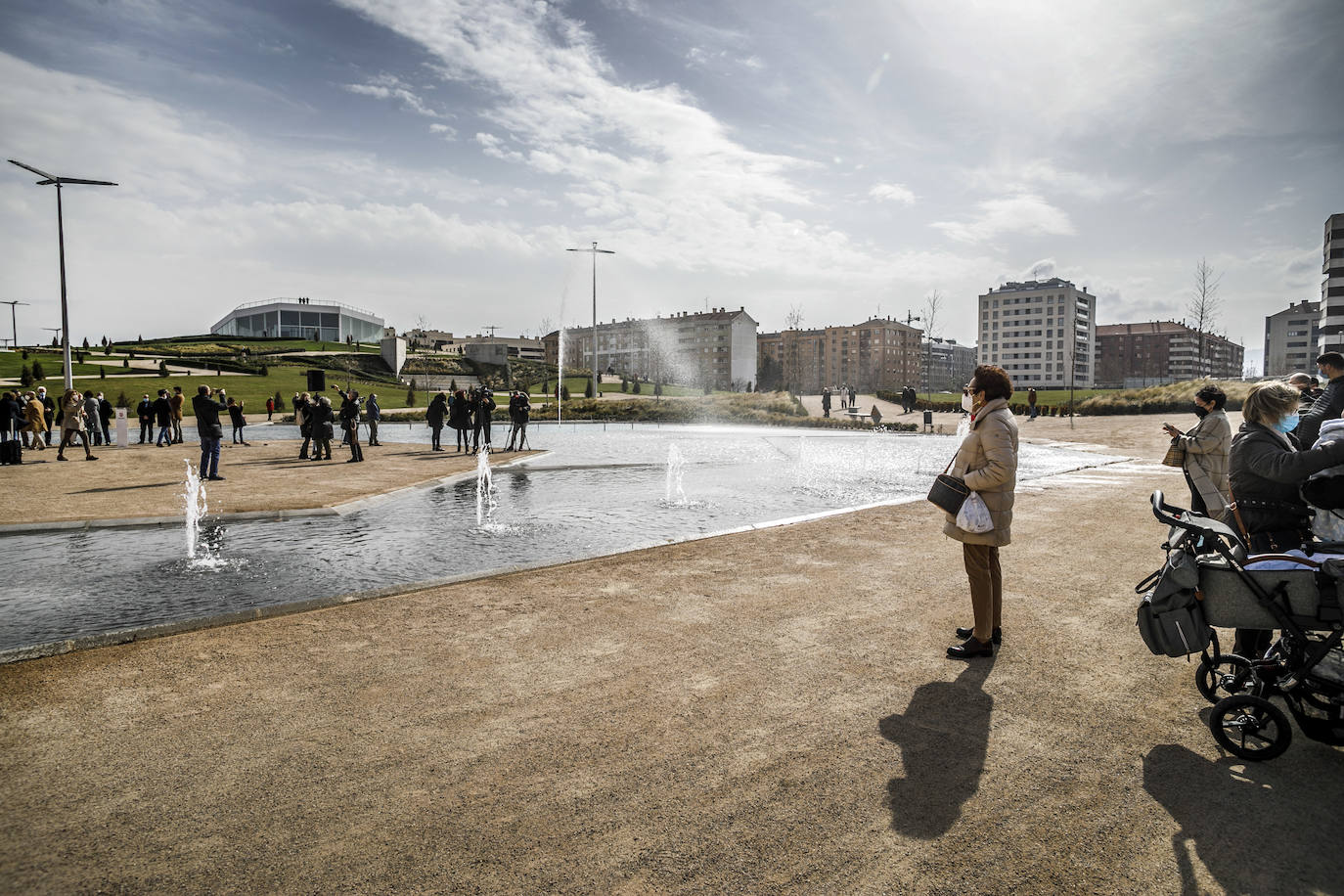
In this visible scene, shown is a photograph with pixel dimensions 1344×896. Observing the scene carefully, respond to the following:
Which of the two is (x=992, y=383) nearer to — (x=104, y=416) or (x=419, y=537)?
(x=419, y=537)

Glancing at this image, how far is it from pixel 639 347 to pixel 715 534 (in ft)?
489

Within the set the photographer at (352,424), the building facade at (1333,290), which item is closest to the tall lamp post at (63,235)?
the photographer at (352,424)

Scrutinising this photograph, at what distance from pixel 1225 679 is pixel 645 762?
312 cm

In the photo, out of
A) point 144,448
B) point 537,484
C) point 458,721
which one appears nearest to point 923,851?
point 458,721

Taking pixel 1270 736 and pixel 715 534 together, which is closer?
pixel 1270 736

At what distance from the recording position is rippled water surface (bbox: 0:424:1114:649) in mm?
6848

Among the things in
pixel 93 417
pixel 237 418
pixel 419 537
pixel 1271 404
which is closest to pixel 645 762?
pixel 1271 404

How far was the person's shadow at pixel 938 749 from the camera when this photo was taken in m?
3.24

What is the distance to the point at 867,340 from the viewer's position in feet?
526

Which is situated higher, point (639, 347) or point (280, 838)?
point (639, 347)

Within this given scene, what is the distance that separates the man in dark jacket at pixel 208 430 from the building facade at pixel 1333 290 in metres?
95.7

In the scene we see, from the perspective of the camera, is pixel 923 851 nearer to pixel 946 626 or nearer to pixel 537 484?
pixel 946 626

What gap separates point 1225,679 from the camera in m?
3.98

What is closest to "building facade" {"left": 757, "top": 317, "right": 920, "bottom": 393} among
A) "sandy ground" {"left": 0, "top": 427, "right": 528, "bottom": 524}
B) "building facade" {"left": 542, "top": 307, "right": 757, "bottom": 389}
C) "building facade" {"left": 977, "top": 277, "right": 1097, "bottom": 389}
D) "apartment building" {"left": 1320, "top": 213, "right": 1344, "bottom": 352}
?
"building facade" {"left": 542, "top": 307, "right": 757, "bottom": 389}
